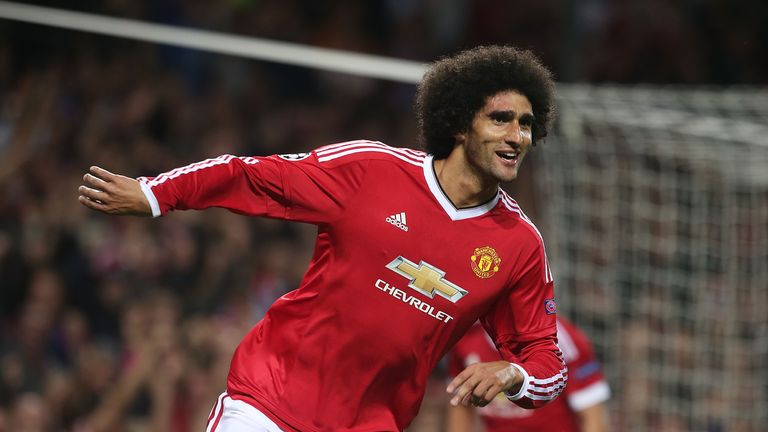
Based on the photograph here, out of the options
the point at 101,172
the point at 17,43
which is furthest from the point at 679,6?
the point at 101,172

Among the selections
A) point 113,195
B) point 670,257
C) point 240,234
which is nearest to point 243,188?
point 113,195

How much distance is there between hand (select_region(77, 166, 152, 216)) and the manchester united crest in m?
1.16

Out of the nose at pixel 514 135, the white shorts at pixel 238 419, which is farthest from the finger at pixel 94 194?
the nose at pixel 514 135

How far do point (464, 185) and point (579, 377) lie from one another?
2251 mm

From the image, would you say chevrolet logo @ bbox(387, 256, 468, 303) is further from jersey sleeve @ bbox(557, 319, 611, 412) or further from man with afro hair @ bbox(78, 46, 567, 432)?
jersey sleeve @ bbox(557, 319, 611, 412)

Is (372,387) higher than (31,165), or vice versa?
(31,165)

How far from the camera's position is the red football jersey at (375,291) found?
Answer: 441 centimetres

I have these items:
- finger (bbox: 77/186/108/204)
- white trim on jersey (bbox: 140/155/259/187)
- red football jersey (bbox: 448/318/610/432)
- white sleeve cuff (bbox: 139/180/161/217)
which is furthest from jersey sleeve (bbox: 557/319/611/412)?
finger (bbox: 77/186/108/204)

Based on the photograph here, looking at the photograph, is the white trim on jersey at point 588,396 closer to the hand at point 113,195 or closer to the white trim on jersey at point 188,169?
the white trim on jersey at point 188,169

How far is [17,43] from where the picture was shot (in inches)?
425

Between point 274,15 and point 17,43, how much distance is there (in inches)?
89.0

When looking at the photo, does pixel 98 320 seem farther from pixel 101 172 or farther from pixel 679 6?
pixel 679 6

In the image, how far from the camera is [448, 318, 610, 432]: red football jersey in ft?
21.1

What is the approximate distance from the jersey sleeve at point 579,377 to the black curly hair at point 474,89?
200 centimetres
